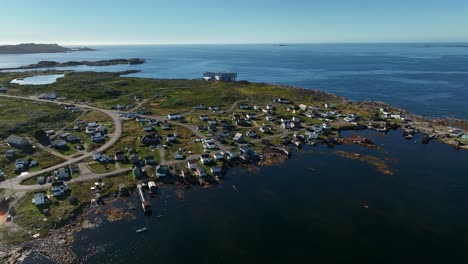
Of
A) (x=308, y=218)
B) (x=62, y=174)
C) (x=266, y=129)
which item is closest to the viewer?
(x=308, y=218)

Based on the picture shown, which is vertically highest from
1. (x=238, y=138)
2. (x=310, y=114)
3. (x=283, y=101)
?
(x=283, y=101)

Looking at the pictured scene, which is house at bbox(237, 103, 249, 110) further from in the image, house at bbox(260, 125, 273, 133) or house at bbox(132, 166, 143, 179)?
house at bbox(132, 166, 143, 179)

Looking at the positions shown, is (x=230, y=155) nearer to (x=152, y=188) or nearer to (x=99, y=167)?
(x=152, y=188)

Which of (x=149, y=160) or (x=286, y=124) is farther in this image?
(x=286, y=124)

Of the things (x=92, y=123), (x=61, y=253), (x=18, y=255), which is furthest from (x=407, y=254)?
(x=92, y=123)

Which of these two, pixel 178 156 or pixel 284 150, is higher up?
pixel 178 156

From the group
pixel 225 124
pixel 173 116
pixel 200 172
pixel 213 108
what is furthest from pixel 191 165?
pixel 213 108

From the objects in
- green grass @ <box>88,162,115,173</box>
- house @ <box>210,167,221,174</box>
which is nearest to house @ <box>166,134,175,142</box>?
green grass @ <box>88,162,115,173</box>
